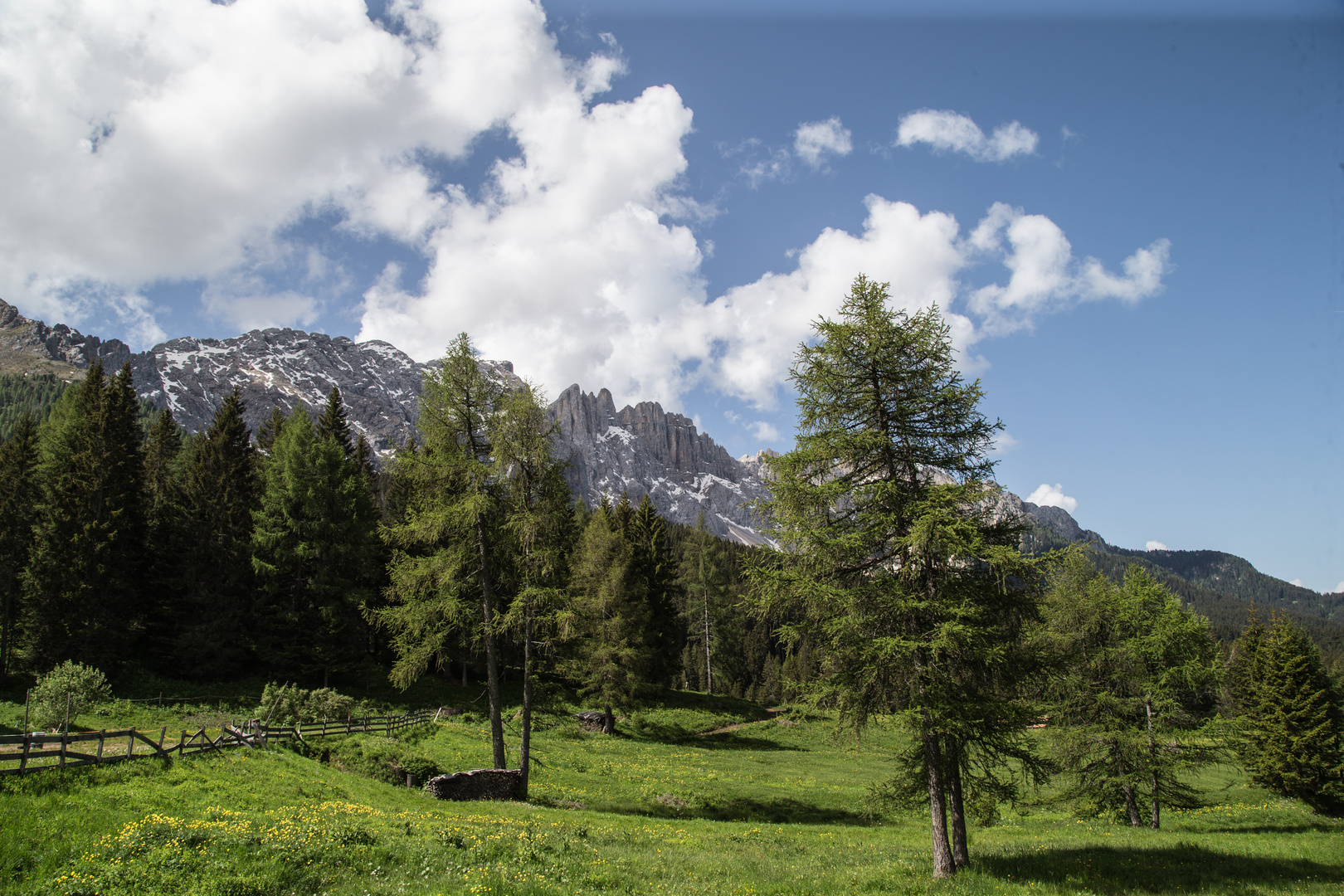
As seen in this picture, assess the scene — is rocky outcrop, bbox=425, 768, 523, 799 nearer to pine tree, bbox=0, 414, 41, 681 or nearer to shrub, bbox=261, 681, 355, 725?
shrub, bbox=261, 681, 355, 725

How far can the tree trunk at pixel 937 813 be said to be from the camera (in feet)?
36.0

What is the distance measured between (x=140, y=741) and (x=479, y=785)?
32.9 ft

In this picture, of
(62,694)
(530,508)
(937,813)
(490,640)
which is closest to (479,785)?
(490,640)

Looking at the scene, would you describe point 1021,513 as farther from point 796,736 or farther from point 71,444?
point 71,444

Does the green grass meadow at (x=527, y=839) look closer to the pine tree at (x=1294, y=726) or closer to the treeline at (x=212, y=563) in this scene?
the treeline at (x=212, y=563)

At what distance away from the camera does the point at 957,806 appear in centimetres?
1142

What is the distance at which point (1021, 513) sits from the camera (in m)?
11.9

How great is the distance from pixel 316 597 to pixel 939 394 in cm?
3524

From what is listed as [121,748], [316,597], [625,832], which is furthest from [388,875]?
[316,597]

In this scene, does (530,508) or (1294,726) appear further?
(1294,726)

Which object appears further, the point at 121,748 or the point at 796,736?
the point at 796,736

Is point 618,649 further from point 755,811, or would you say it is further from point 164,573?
point 164,573

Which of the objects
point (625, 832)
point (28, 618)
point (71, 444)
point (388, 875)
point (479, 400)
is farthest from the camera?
point (71, 444)

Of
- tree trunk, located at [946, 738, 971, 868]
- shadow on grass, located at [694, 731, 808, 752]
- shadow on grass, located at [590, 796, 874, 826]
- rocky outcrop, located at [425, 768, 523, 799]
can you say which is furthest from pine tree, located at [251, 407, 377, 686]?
tree trunk, located at [946, 738, 971, 868]
